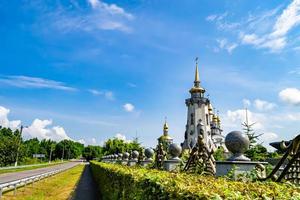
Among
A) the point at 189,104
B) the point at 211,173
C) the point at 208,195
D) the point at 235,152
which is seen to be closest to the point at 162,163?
the point at 211,173

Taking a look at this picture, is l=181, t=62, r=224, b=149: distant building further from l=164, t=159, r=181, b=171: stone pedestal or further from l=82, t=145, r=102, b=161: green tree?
l=82, t=145, r=102, b=161: green tree

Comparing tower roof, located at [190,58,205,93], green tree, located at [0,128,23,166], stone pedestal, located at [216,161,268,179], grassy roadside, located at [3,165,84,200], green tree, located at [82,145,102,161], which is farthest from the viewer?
green tree, located at [82,145,102,161]

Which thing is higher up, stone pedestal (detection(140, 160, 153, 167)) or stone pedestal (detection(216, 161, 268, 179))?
stone pedestal (detection(216, 161, 268, 179))

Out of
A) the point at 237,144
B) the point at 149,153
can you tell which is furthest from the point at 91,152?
the point at 237,144

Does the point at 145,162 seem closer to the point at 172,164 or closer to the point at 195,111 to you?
the point at 172,164

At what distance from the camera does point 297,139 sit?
3939 millimetres

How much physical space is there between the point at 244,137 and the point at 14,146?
5384 centimetres

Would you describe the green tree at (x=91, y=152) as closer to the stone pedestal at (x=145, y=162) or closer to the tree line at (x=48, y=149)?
the tree line at (x=48, y=149)

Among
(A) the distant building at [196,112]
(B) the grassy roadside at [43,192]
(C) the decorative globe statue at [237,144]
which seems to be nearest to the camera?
(C) the decorative globe statue at [237,144]

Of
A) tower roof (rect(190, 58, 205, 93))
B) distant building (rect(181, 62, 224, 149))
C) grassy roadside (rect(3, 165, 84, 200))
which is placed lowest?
grassy roadside (rect(3, 165, 84, 200))

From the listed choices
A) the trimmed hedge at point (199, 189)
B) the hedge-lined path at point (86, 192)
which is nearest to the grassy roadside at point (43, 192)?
the hedge-lined path at point (86, 192)

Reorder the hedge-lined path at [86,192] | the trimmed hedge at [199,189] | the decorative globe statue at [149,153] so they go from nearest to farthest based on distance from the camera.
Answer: the trimmed hedge at [199,189], the decorative globe statue at [149,153], the hedge-lined path at [86,192]

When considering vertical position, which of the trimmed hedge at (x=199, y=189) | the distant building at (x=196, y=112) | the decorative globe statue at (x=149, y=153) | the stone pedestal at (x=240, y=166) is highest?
the distant building at (x=196, y=112)

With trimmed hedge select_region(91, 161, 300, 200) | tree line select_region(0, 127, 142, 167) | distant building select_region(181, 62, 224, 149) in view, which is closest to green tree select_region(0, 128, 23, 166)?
tree line select_region(0, 127, 142, 167)
